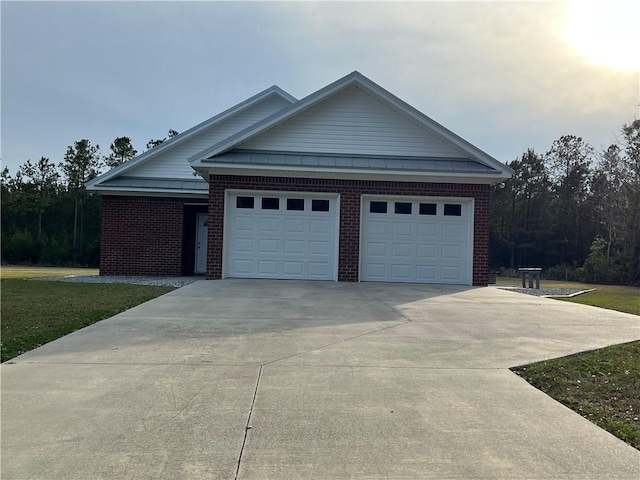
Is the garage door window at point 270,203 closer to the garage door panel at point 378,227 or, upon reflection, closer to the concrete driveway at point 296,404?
the garage door panel at point 378,227

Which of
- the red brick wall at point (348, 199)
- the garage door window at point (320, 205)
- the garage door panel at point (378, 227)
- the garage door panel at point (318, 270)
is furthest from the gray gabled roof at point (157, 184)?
the garage door panel at point (378, 227)

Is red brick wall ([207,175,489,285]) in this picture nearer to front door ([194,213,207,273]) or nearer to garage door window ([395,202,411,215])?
garage door window ([395,202,411,215])

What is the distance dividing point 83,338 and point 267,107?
14.7 meters

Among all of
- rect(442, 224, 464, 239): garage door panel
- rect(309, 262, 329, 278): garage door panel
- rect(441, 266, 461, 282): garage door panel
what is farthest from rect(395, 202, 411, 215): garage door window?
rect(309, 262, 329, 278): garage door panel

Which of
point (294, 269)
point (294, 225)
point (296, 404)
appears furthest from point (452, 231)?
point (296, 404)

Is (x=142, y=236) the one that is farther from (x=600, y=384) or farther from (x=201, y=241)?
(x=600, y=384)

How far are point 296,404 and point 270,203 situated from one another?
1084 centimetres

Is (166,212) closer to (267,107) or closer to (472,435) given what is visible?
(267,107)

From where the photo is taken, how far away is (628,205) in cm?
3234

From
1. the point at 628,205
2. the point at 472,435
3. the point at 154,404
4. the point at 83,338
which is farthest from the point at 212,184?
the point at 628,205

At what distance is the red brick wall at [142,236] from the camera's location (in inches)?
666

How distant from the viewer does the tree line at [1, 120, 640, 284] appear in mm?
40281

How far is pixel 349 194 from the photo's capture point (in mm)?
14594

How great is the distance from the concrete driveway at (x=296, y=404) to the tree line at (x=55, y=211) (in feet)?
121
